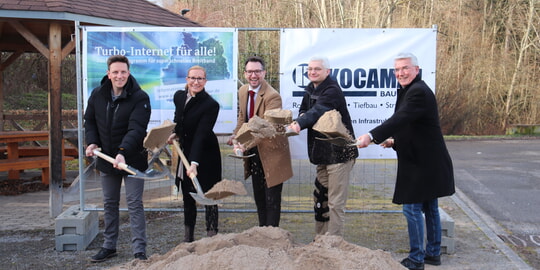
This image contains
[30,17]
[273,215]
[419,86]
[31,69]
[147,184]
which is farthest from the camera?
Result: [31,69]

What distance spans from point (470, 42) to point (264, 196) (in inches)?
840

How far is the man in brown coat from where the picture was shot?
4.66 metres

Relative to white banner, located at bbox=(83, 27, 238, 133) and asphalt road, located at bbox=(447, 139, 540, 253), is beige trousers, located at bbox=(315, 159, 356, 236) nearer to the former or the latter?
white banner, located at bbox=(83, 27, 238, 133)

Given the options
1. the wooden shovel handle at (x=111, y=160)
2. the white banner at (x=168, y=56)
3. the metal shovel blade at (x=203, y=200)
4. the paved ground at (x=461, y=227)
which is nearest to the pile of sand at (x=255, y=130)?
the metal shovel blade at (x=203, y=200)

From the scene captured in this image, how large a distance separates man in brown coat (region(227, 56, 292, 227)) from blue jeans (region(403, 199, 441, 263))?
1257mm

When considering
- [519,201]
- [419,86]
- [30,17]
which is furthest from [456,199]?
[30,17]

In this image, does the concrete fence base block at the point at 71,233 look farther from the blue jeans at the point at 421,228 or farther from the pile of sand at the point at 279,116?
the blue jeans at the point at 421,228

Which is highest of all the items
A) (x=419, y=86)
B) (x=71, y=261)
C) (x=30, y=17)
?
(x=30, y=17)

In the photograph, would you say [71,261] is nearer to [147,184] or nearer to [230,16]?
[147,184]

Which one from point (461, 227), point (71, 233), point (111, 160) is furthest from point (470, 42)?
point (111, 160)

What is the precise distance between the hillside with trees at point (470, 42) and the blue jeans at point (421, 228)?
1727 centimetres

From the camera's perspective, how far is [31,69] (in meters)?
19.4

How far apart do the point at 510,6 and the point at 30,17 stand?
2456cm

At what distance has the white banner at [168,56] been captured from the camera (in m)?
5.54
